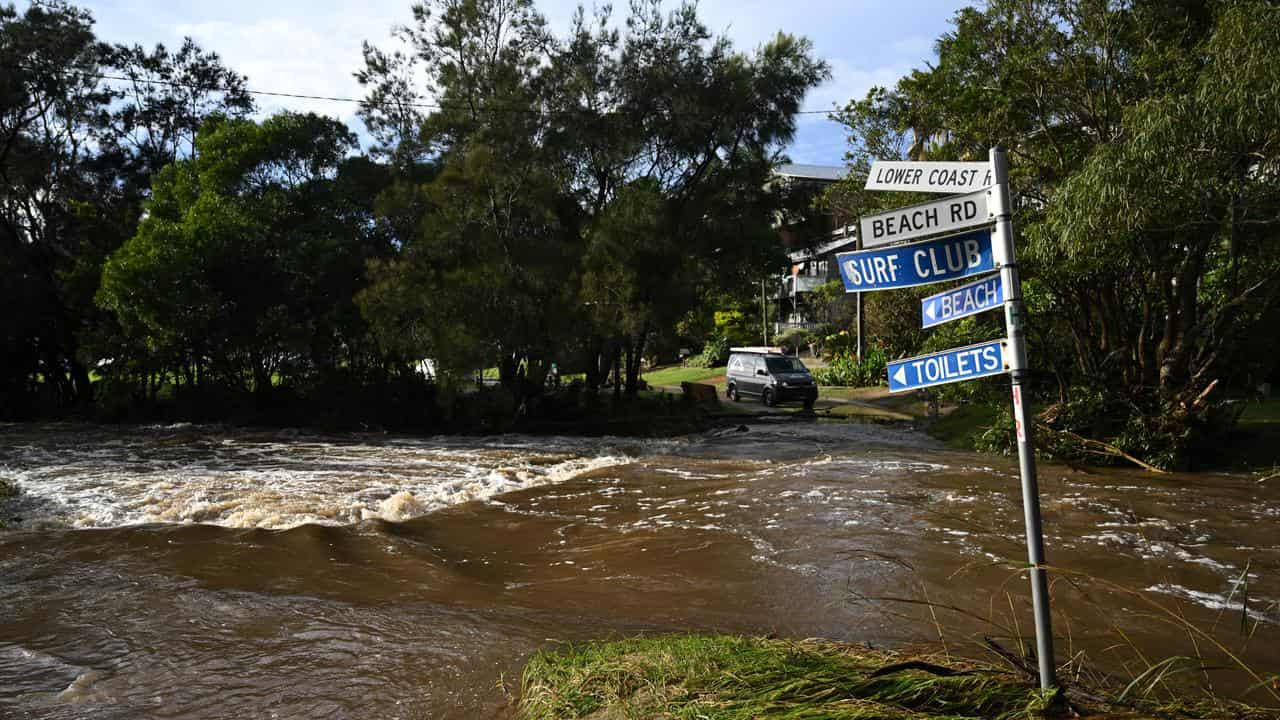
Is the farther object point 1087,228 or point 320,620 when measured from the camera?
point 1087,228

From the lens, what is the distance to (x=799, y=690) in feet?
11.7

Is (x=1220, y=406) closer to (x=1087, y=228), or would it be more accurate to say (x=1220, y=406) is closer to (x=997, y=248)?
(x=1087, y=228)

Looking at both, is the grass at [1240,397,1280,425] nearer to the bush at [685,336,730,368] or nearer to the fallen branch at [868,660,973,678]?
the fallen branch at [868,660,973,678]

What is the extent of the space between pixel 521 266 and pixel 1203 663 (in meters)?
17.0

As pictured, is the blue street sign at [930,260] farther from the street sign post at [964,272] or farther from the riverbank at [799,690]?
the riverbank at [799,690]

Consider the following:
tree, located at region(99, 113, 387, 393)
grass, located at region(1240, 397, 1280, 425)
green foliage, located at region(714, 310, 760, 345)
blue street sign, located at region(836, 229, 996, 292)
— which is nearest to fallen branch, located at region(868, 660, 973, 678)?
blue street sign, located at region(836, 229, 996, 292)

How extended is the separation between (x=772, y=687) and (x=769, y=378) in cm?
2432

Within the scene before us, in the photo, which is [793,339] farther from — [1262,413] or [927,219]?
[927,219]

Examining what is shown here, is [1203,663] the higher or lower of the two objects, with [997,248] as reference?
lower

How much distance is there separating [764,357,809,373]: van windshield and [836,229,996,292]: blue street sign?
24.1 m

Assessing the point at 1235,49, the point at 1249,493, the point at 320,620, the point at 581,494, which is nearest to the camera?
the point at 320,620

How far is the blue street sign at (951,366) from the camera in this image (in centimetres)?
359

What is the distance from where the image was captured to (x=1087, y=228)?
1057 centimetres

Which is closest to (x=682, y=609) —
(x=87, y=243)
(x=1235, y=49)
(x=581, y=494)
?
(x=581, y=494)
